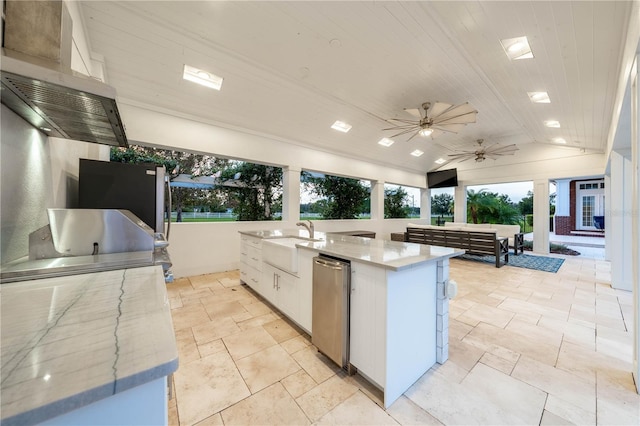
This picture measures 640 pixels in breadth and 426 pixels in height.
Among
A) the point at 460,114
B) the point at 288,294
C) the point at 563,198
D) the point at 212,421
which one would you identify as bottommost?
the point at 212,421

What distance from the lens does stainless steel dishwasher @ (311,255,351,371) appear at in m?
1.74

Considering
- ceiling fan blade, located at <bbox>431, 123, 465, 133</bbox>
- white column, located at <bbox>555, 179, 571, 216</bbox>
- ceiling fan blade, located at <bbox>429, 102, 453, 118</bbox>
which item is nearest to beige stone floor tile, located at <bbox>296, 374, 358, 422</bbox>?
ceiling fan blade, located at <bbox>429, 102, 453, 118</bbox>

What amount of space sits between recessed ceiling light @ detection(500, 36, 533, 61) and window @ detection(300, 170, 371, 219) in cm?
452

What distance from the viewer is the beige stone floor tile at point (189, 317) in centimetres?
255

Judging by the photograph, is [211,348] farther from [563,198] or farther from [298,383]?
[563,198]

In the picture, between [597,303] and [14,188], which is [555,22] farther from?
[14,188]

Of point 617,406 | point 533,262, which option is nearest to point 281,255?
point 617,406

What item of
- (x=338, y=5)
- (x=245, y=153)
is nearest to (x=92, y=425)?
(x=338, y=5)

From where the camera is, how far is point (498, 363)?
1.93 meters

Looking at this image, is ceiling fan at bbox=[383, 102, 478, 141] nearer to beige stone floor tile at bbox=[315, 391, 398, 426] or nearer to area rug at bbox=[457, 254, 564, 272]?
area rug at bbox=[457, 254, 564, 272]

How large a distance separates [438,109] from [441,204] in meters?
7.52

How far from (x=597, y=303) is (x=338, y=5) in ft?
16.1

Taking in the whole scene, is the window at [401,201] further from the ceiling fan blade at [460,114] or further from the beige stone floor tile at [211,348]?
the beige stone floor tile at [211,348]

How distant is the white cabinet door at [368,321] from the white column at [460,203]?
8.82m
